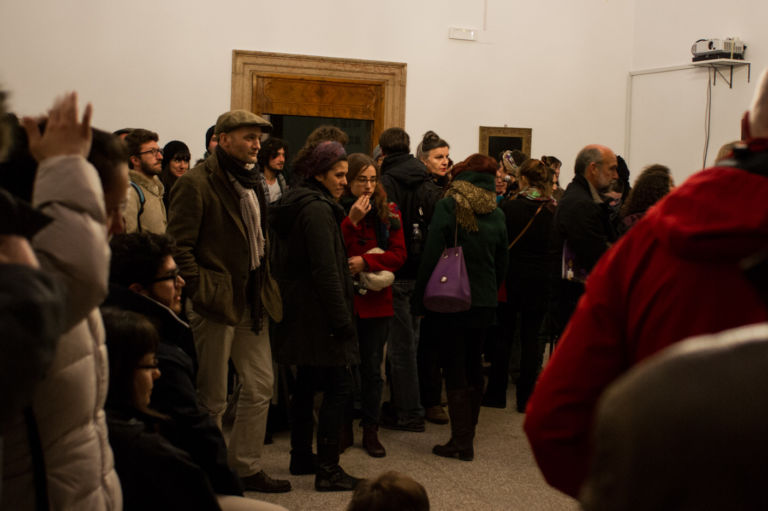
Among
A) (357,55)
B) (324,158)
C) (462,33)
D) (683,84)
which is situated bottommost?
(324,158)

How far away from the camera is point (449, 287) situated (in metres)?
4.68

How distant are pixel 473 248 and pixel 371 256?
0.58 meters

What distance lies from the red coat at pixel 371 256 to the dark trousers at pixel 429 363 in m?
0.24

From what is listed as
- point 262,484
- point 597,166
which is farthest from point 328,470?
point 597,166

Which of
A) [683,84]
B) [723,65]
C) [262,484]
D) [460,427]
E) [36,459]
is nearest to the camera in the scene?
[36,459]

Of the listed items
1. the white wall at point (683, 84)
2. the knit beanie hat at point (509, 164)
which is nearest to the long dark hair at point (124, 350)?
the knit beanie hat at point (509, 164)

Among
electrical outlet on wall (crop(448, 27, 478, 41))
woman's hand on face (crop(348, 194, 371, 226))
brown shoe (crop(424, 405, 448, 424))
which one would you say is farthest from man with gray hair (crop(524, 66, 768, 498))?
electrical outlet on wall (crop(448, 27, 478, 41))

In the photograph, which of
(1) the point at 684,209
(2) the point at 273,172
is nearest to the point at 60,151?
(1) the point at 684,209

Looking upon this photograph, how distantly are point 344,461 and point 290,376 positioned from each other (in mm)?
869

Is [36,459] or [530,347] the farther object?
[530,347]

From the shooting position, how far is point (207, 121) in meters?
9.23

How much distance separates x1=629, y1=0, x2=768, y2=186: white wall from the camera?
32.2ft

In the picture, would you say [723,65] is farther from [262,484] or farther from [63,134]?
[63,134]

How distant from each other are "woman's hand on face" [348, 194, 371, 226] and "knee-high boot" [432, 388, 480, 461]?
3.55ft
